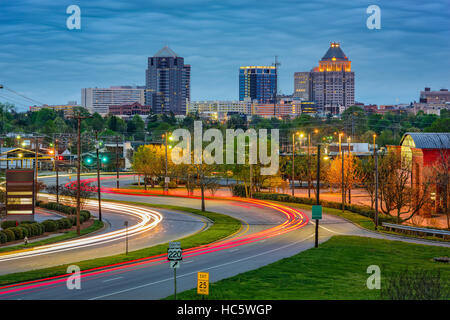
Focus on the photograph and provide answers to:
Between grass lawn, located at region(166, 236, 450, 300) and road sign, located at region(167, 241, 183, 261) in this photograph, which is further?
grass lawn, located at region(166, 236, 450, 300)

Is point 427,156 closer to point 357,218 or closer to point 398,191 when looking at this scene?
point 357,218

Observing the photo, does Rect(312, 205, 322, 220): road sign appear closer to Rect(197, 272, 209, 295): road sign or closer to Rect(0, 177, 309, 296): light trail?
Rect(0, 177, 309, 296): light trail

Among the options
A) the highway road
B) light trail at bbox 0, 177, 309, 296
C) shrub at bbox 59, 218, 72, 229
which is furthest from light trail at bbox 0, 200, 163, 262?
the highway road

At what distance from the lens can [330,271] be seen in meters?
28.2

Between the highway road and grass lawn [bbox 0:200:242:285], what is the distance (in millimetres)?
906

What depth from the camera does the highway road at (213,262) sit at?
80.5ft

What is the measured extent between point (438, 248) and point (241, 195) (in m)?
41.9

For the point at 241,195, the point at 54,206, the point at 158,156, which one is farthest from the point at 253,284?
the point at 158,156

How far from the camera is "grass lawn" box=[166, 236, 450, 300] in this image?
22688 mm

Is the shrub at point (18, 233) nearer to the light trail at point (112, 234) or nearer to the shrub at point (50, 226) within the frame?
the shrub at point (50, 226)

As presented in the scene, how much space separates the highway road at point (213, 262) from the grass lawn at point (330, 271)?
5.73ft

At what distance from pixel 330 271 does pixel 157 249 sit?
13031 mm

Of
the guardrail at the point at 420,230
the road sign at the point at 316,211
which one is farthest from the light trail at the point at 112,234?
the guardrail at the point at 420,230

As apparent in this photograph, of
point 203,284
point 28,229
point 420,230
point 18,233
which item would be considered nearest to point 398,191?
point 420,230
